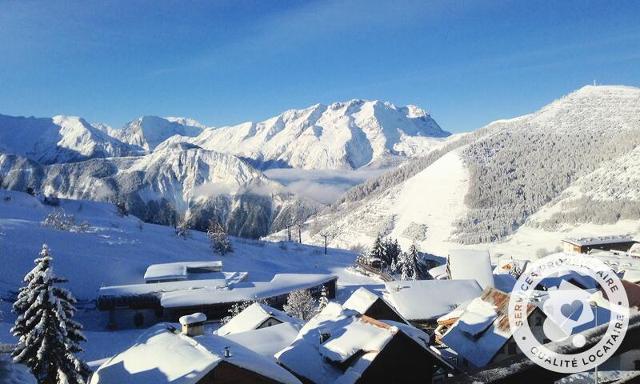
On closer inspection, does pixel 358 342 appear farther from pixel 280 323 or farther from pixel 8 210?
pixel 8 210

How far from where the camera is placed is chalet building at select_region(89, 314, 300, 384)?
16.5 m

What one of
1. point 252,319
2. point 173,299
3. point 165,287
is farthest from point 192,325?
point 165,287

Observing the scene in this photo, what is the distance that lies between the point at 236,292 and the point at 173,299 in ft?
20.4

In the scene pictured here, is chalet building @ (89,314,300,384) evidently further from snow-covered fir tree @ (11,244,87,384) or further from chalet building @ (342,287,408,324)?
chalet building @ (342,287,408,324)

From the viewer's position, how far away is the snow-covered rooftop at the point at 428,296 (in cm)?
4047

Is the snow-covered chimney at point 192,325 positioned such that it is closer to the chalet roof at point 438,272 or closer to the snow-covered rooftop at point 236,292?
the snow-covered rooftop at point 236,292

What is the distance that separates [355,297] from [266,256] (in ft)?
168

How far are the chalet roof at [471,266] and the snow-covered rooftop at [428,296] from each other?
980cm

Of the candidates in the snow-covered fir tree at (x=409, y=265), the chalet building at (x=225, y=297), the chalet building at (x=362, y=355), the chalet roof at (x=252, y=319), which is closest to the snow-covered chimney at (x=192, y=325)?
the chalet building at (x=362, y=355)

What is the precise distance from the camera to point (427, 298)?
140 ft

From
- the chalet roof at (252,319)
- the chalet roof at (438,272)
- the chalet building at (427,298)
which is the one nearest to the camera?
the chalet roof at (252,319)

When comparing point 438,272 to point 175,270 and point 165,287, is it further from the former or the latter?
point 165,287

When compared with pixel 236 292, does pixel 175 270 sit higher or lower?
higher

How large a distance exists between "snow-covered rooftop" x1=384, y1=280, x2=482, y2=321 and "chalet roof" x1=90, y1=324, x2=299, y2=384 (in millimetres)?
23363
